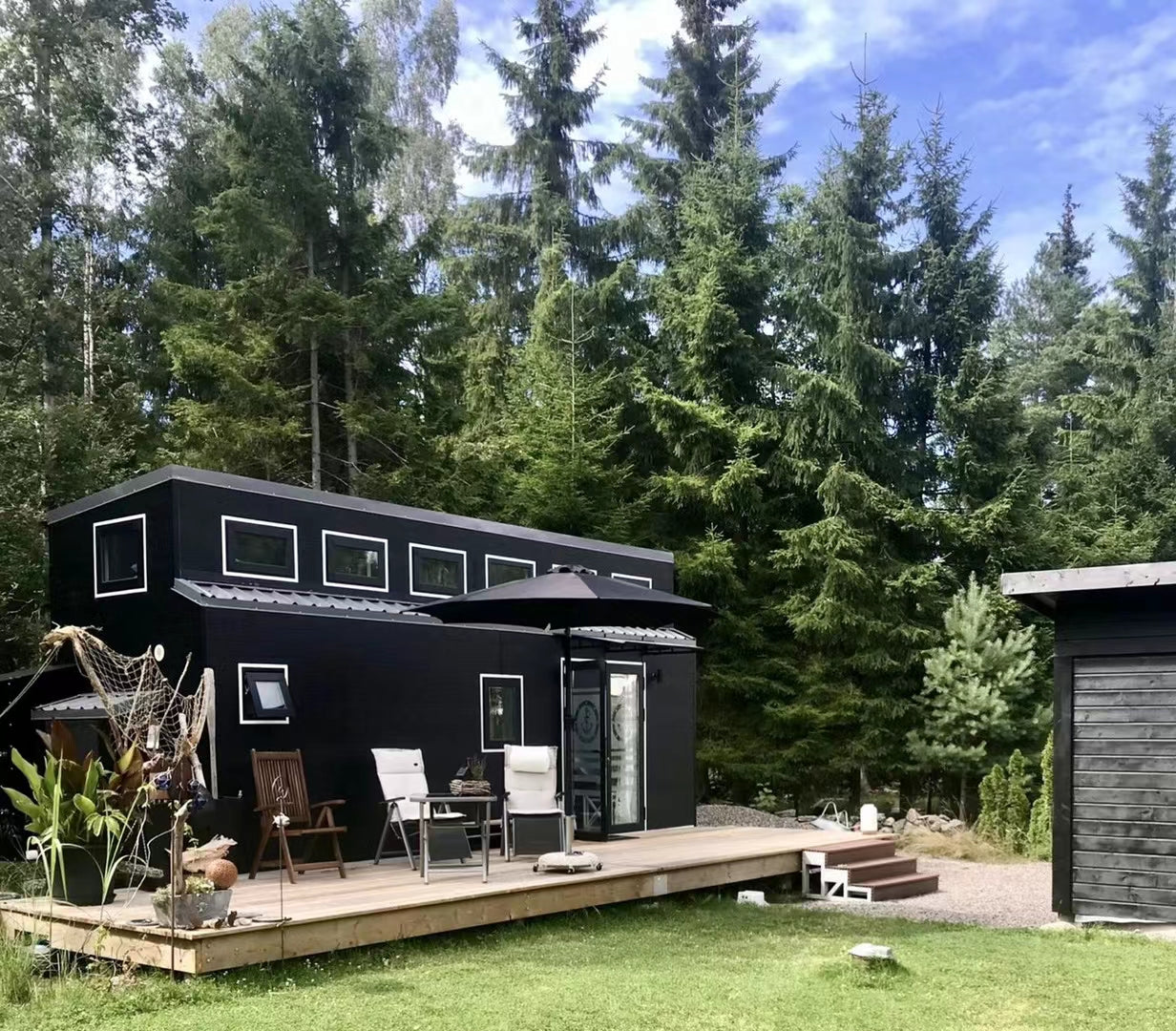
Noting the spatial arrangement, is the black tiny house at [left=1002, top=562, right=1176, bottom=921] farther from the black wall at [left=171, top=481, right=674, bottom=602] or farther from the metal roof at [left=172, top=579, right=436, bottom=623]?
the black wall at [left=171, top=481, right=674, bottom=602]

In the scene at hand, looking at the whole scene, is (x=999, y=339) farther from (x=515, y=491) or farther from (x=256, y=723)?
(x=256, y=723)

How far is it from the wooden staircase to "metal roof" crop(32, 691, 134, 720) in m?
5.36

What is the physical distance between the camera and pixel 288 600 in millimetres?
8547

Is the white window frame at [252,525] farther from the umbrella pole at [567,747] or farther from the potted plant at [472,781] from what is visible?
the umbrella pole at [567,747]

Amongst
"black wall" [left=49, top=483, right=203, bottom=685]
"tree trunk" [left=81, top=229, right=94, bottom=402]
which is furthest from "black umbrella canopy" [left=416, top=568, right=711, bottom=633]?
"tree trunk" [left=81, top=229, right=94, bottom=402]

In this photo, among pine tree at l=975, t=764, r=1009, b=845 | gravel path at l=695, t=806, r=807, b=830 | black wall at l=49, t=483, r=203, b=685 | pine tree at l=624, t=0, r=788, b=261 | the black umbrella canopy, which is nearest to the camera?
the black umbrella canopy

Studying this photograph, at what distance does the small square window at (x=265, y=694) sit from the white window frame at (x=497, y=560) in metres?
2.68

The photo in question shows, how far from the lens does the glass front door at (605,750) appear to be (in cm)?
1037

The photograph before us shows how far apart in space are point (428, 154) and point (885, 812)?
1533 centimetres

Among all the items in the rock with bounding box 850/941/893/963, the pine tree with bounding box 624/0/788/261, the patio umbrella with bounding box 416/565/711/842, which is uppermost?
the pine tree with bounding box 624/0/788/261

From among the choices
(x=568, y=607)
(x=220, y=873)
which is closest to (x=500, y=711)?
(x=568, y=607)

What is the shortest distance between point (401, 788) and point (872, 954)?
12.9 ft

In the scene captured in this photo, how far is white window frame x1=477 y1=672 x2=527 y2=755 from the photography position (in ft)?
32.7

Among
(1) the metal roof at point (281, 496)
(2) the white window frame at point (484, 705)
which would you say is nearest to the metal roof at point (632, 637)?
(2) the white window frame at point (484, 705)
